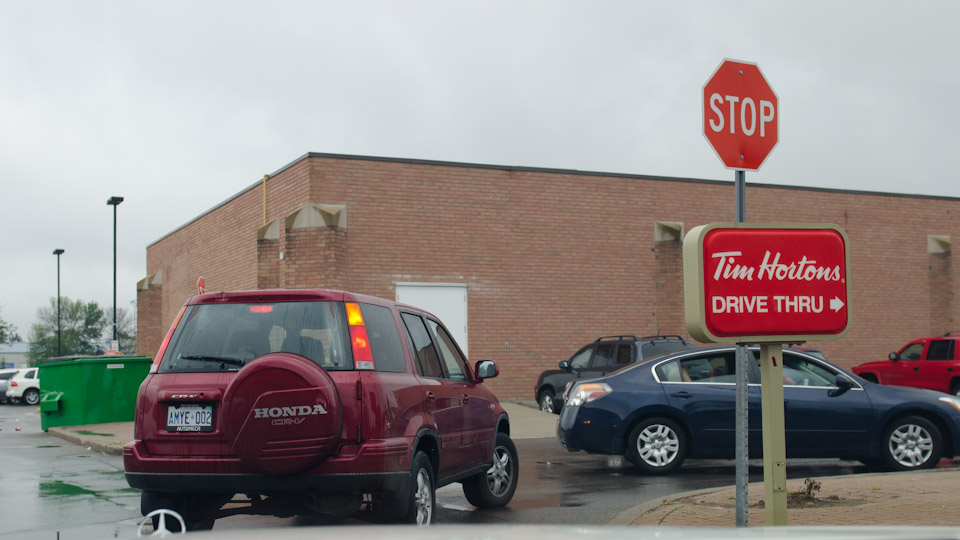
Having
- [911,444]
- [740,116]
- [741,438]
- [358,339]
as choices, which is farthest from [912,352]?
[358,339]

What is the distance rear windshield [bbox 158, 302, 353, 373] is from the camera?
248 inches

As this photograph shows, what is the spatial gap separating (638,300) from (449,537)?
916 inches

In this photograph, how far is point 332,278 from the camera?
21906mm

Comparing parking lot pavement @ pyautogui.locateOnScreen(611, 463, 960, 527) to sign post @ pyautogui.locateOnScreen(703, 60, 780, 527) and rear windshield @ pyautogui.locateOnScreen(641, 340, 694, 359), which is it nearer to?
sign post @ pyautogui.locateOnScreen(703, 60, 780, 527)

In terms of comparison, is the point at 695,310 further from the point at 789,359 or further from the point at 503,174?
the point at 503,174

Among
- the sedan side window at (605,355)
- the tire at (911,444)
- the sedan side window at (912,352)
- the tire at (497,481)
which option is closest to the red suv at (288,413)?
the tire at (497,481)

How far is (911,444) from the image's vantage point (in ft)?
37.2

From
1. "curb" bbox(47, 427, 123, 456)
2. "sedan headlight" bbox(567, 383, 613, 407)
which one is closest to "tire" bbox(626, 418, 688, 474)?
"sedan headlight" bbox(567, 383, 613, 407)

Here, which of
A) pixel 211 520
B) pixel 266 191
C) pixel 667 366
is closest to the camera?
pixel 211 520

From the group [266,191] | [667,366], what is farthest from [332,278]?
[667,366]

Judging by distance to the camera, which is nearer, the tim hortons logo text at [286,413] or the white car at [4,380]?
the tim hortons logo text at [286,413]

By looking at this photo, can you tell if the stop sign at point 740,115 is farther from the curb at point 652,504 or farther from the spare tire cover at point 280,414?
the curb at point 652,504

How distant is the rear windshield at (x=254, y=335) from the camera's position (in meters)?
6.31

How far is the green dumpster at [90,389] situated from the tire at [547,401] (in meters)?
8.18
